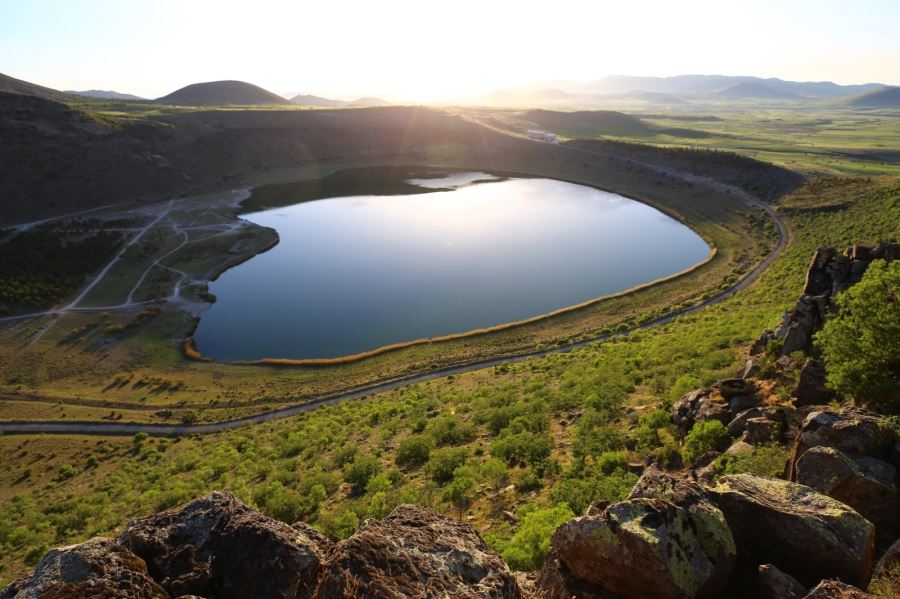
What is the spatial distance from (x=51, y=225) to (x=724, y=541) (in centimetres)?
9217

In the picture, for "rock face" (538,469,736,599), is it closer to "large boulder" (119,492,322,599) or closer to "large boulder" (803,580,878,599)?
"large boulder" (803,580,878,599)

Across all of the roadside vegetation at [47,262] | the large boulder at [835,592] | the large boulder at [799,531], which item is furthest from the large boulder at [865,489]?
the roadside vegetation at [47,262]

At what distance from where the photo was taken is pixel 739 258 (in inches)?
2207

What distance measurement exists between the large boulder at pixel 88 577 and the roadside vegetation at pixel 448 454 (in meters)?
8.52

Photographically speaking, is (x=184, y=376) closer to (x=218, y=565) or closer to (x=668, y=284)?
(x=218, y=565)

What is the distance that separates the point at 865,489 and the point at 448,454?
1483 cm

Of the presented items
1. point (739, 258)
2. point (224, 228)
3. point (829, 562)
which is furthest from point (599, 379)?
point (224, 228)

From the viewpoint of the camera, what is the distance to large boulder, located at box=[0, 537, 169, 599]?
20.1 feet

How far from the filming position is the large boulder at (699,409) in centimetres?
1656

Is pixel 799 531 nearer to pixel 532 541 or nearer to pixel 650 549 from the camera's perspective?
pixel 650 549

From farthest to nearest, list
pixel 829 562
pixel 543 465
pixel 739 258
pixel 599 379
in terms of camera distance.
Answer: pixel 739 258 → pixel 599 379 → pixel 543 465 → pixel 829 562

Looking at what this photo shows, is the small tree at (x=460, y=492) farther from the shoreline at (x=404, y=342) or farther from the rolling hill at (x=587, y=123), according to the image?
the rolling hill at (x=587, y=123)

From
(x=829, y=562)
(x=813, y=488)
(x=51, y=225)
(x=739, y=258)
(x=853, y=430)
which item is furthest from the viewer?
(x=51, y=225)

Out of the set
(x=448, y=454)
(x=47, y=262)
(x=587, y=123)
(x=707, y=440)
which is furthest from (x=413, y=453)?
(x=587, y=123)
